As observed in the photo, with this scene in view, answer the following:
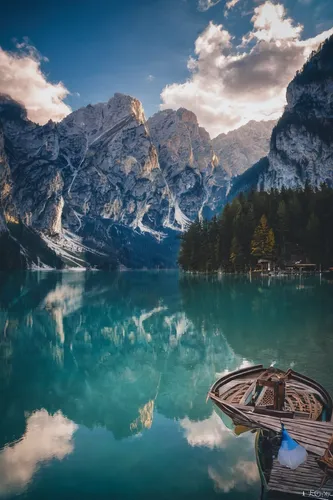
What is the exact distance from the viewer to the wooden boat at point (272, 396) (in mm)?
13016

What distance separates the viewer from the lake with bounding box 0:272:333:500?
12727 millimetres

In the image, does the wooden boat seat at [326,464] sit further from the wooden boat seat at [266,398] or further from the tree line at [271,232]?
the tree line at [271,232]

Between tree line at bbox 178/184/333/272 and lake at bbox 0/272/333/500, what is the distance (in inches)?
2618

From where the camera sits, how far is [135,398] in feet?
68.1

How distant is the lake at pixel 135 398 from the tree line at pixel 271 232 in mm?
66500

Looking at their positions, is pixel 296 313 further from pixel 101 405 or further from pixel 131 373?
pixel 101 405

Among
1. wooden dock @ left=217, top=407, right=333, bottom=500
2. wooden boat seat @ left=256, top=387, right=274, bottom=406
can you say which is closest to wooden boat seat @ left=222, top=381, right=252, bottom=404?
wooden boat seat @ left=256, top=387, right=274, bottom=406

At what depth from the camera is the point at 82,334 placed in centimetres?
3972

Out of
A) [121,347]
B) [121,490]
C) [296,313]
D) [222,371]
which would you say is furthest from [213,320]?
[121,490]

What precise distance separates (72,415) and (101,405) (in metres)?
1.69

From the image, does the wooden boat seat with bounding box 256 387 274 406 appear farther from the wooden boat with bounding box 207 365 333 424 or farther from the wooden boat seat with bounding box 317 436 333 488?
the wooden boat seat with bounding box 317 436 333 488

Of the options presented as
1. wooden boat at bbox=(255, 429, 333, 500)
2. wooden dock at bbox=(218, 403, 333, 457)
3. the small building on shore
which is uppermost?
the small building on shore

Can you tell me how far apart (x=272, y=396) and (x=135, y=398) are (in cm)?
807

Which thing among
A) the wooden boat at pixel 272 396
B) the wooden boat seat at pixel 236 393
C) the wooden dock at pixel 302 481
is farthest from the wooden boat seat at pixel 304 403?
the wooden dock at pixel 302 481
